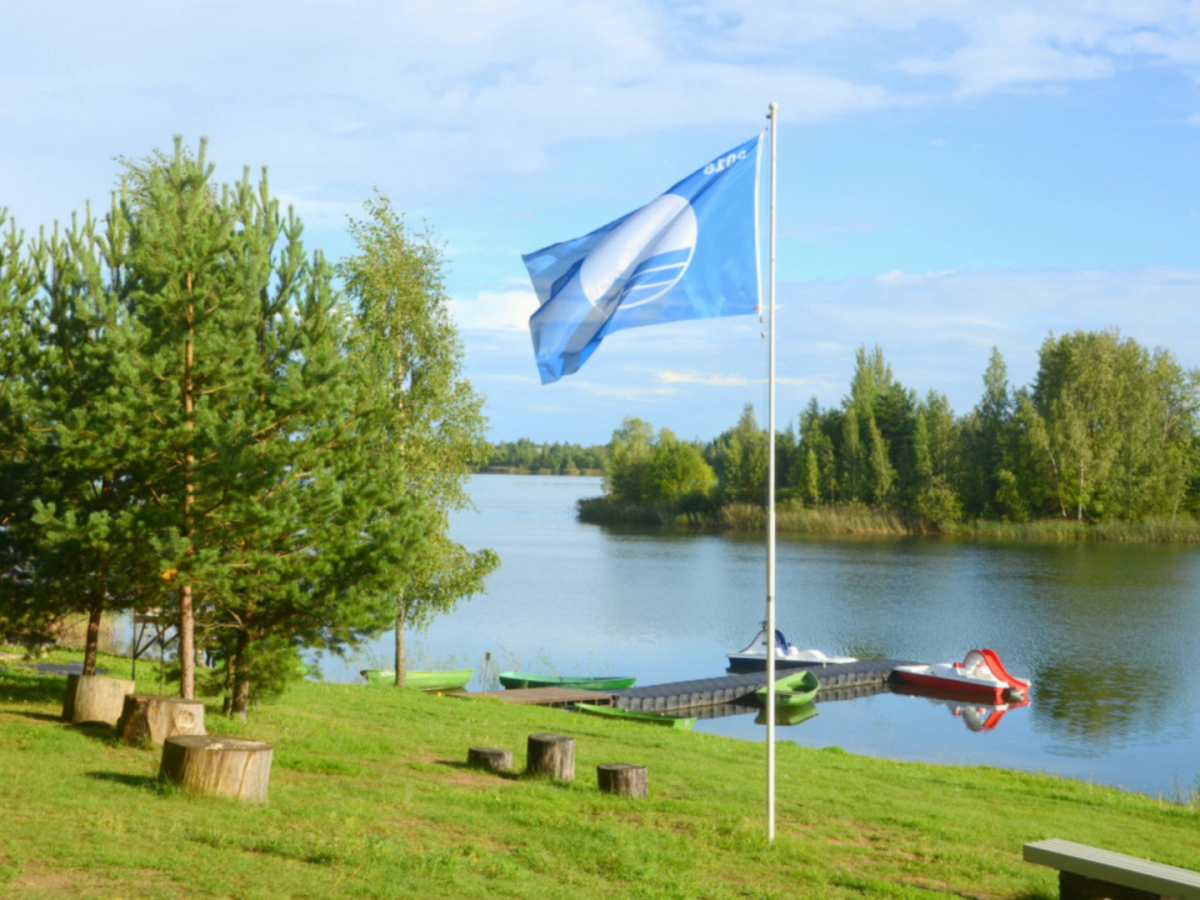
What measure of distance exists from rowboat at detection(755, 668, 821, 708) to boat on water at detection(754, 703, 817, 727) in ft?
0.57

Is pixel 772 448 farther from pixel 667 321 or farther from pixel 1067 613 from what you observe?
pixel 1067 613

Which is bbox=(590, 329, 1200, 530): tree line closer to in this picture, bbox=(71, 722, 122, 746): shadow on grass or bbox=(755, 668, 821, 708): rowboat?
bbox=(755, 668, 821, 708): rowboat

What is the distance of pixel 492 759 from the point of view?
1105 centimetres

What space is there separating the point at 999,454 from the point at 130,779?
7745cm

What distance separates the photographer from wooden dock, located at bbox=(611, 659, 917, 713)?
26.0 meters

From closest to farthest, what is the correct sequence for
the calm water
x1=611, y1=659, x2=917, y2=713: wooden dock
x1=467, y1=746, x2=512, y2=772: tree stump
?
x1=467, y1=746, x2=512, y2=772: tree stump → the calm water → x1=611, y1=659, x2=917, y2=713: wooden dock

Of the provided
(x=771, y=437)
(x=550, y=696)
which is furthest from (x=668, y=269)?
(x=550, y=696)

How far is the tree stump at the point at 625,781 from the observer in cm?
975

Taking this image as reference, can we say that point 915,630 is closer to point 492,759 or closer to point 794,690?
point 794,690

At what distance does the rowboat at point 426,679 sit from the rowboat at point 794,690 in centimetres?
792

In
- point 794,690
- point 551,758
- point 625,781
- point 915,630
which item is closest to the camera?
point 625,781

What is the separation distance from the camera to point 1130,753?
69.6ft

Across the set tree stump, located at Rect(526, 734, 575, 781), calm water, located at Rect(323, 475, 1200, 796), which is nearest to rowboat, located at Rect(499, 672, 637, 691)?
calm water, located at Rect(323, 475, 1200, 796)

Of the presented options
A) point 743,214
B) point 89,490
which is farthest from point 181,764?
point 743,214
